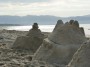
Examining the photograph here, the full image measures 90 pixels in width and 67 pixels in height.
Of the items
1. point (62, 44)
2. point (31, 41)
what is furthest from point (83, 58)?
point (31, 41)

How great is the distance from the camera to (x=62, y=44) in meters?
9.35

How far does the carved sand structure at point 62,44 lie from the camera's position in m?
9.22

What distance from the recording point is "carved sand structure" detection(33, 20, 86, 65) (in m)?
9.22

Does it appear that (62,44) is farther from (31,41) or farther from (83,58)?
(31,41)

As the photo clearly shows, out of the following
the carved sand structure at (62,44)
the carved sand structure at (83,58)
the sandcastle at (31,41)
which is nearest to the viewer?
the carved sand structure at (83,58)

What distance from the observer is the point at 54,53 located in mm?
9320

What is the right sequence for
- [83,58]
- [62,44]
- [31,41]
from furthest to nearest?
[31,41] < [62,44] < [83,58]

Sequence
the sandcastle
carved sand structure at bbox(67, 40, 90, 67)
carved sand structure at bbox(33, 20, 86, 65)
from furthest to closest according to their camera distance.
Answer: the sandcastle < carved sand structure at bbox(33, 20, 86, 65) < carved sand structure at bbox(67, 40, 90, 67)

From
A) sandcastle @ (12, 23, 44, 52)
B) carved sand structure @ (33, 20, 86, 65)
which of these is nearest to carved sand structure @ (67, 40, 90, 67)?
carved sand structure @ (33, 20, 86, 65)

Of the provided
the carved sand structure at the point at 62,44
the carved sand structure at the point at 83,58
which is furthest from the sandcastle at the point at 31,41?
Result: the carved sand structure at the point at 83,58

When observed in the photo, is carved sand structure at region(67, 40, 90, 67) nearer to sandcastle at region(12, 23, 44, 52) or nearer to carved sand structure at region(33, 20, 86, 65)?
carved sand structure at region(33, 20, 86, 65)

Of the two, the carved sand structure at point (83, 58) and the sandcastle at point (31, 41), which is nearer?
the carved sand structure at point (83, 58)


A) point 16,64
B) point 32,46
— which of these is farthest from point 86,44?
point 32,46

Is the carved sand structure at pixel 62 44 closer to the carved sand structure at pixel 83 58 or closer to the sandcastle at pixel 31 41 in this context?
the carved sand structure at pixel 83 58
